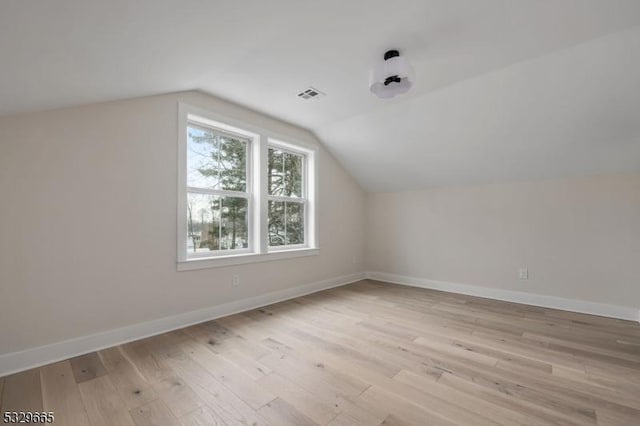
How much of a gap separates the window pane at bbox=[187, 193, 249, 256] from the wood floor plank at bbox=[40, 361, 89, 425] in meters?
1.29

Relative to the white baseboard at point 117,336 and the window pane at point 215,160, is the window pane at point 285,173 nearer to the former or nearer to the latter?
the window pane at point 215,160

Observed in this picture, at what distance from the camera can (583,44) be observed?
219 cm

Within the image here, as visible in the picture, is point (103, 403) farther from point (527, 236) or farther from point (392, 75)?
point (527, 236)

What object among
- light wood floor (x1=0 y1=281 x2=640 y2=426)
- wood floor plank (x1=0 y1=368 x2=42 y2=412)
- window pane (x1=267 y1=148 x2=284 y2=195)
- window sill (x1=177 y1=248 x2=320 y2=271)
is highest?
window pane (x1=267 y1=148 x2=284 y2=195)

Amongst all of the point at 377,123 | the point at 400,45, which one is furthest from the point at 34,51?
the point at 377,123

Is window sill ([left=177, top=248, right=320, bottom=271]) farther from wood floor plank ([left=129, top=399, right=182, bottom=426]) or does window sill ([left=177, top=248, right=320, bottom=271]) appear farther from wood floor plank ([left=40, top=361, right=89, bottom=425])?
wood floor plank ([left=129, top=399, right=182, bottom=426])

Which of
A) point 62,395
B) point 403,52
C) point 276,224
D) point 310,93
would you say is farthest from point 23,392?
point 403,52

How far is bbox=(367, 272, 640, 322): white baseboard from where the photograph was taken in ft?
10.1

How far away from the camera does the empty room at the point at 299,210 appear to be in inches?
63.8

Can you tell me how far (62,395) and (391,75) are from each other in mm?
2987

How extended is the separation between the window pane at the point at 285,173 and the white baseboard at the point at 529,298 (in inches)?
88.3

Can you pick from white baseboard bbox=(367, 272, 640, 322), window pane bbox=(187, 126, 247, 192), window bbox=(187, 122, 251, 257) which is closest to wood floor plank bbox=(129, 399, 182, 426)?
window bbox=(187, 122, 251, 257)

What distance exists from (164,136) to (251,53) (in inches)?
47.7

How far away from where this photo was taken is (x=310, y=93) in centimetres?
299
